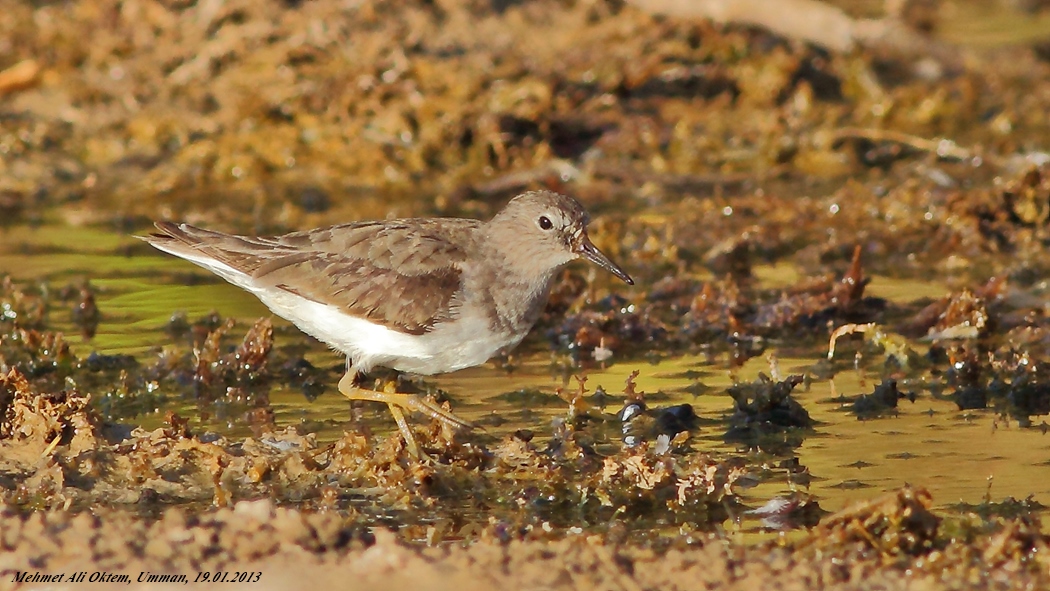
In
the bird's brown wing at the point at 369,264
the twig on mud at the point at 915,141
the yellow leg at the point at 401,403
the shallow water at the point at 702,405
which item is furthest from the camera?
the twig on mud at the point at 915,141

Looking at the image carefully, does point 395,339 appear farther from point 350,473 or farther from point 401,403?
point 350,473

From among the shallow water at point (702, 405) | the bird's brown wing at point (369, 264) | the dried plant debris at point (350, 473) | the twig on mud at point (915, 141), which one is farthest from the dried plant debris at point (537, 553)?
the twig on mud at point (915, 141)

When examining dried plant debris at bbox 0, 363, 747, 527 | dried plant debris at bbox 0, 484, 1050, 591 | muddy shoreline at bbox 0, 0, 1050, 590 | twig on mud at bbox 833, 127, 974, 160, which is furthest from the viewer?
twig on mud at bbox 833, 127, 974, 160

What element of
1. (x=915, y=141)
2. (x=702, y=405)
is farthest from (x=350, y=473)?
(x=915, y=141)

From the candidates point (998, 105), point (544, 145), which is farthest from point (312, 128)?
point (998, 105)

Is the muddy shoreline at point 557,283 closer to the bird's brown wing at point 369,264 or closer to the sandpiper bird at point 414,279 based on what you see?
the sandpiper bird at point 414,279

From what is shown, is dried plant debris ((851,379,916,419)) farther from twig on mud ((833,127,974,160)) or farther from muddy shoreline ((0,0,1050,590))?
twig on mud ((833,127,974,160))

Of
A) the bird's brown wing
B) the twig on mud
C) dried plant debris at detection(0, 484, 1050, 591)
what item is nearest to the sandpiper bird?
the bird's brown wing
